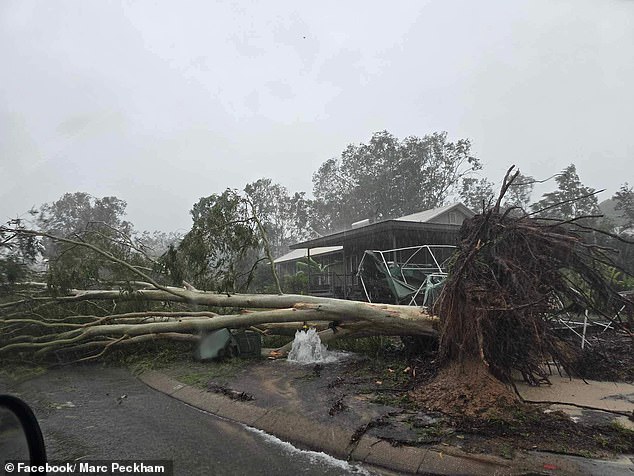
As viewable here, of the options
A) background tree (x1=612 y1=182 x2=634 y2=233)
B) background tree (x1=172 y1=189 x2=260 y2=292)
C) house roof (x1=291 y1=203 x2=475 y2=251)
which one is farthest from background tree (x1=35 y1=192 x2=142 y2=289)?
background tree (x1=612 y1=182 x2=634 y2=233)

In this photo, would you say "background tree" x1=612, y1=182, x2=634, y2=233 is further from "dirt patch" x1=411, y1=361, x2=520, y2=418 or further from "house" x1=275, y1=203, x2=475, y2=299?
"dirt patch" x1=411, y1=361, x2=520, y2=418

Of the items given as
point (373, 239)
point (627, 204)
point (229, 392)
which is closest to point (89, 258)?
point (229, 392)

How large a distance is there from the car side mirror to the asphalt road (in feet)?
5.67

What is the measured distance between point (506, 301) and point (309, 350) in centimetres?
393

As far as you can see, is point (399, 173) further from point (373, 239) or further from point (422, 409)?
point (422, 409)

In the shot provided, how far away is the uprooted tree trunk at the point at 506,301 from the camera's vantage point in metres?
4.96

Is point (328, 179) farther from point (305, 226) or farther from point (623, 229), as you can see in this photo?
point (623, 229)

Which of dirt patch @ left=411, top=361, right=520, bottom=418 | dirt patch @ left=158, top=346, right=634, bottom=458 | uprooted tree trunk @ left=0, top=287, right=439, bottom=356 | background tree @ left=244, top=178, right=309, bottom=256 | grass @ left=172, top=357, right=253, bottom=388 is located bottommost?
grass @ left=172, top=357, right=253, bottom=388

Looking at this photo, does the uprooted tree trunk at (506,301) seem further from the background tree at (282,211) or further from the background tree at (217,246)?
the background tree at (282,211)

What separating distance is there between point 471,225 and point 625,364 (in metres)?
3.20

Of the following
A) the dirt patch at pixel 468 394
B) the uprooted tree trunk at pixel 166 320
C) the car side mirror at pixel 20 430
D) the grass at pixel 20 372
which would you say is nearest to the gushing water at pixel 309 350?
the uprooted tree trunk at pixel 166 320

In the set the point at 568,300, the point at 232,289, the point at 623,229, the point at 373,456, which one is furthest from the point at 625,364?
the point at 623,229

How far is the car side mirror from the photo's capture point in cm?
213

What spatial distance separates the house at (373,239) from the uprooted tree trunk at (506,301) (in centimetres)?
690
